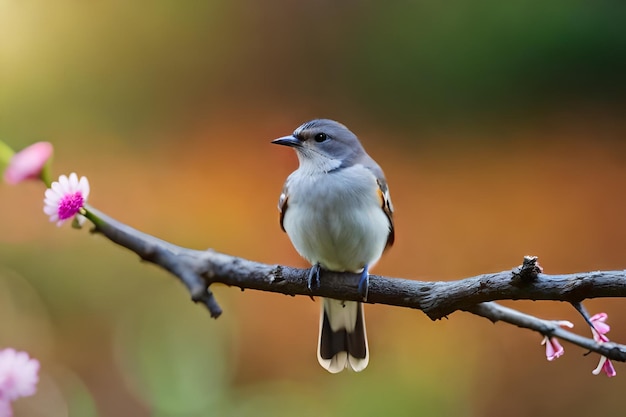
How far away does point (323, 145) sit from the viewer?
120 centimetres

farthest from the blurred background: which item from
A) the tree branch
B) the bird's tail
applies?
the tree branch

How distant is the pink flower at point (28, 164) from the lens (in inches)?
18.3

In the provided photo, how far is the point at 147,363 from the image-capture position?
60.0 inches

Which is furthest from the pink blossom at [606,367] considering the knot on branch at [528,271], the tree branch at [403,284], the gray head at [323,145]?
the gray head at [323,145]

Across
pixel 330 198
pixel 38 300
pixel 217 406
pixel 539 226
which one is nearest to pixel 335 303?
pixel 330 198

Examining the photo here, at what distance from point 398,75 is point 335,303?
706 mm

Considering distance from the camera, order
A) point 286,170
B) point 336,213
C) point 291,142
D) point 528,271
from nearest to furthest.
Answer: point 528,271 → point 336,213 → point 291,142 → point 286,170

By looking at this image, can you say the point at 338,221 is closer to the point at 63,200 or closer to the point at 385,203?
the point at 385,203

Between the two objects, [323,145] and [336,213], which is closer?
[336,213]

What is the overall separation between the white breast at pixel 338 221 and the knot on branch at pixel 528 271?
1.31 feet

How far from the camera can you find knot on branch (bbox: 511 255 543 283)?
67cm

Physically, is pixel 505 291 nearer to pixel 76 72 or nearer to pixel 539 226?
pixel 539 226

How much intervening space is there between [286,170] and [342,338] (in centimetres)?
61

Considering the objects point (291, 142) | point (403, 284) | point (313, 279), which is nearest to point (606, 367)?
point (403, 284)
